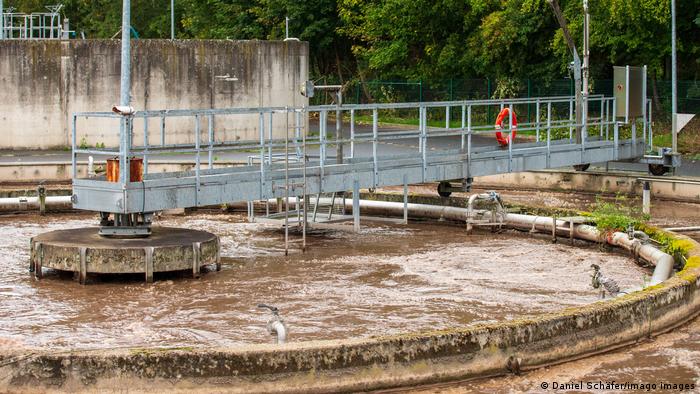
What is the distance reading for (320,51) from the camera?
5812 centimetres

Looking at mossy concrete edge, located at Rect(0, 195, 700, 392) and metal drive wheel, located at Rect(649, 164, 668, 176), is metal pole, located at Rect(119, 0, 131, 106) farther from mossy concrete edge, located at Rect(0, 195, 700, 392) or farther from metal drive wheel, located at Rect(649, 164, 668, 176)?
mossy concrete edge, located at Rect(0, 195, 700, 392)

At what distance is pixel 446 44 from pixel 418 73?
1.84 meters

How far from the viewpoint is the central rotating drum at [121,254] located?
17.9 meters

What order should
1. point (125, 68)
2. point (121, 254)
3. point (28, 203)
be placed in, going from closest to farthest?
point (121, 254), point (28, 203), point (125, 68)

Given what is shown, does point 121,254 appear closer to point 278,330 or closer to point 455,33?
point 278,330

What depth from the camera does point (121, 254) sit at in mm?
17938

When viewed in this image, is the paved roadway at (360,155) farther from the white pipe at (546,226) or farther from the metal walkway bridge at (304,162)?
the white pipe at (546,226)

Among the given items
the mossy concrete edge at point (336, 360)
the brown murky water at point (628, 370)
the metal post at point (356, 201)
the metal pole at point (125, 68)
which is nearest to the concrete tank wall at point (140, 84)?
the metal pole at point (125, 68)

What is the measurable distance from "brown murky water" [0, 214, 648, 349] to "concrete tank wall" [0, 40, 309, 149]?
45.8ft

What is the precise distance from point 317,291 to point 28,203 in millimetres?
9908

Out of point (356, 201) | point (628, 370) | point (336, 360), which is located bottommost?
point (628, 370)

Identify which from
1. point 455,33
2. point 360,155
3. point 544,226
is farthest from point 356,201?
point 455,33

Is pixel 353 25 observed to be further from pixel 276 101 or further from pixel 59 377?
pixel 59 377

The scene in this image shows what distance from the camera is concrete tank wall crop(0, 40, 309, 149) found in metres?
36.2
